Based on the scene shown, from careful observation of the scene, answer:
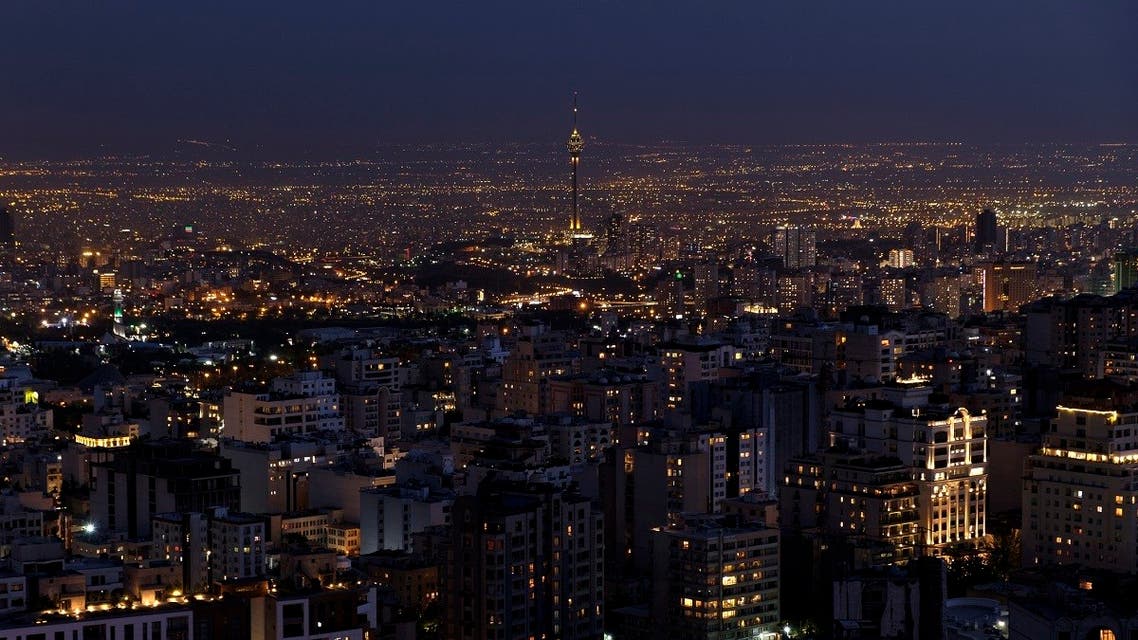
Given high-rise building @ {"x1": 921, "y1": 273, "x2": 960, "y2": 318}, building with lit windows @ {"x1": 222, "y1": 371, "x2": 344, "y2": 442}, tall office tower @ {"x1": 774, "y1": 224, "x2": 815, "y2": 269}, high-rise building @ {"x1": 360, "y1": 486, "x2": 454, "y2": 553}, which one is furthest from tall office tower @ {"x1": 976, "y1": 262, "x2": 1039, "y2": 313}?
high-rise building @ {"x1": 360, "y1": 486, "x2": 454, "y2": 553}

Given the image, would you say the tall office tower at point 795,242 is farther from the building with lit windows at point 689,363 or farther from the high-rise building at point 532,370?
the building with lit windows at point 689,363

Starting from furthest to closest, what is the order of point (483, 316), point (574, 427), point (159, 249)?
point (159, 249) → point (483, 316) → point (574, 427)

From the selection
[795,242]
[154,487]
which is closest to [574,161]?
[795,242]

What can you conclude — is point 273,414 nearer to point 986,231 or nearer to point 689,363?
point 689,363

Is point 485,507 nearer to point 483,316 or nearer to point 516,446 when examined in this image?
point 516,446

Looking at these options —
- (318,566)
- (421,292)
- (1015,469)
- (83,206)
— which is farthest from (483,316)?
(318,566)

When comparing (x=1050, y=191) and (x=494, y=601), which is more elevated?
(x=1050, y=191)
